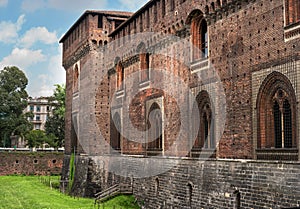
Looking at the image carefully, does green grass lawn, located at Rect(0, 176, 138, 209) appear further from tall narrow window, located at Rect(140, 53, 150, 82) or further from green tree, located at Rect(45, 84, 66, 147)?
green tree, located at Rect(45, 84, 66, 147)

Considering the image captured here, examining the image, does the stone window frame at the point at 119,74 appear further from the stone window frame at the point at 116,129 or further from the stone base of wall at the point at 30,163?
the stone base of wall at the point at 30,163

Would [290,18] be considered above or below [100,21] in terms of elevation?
below

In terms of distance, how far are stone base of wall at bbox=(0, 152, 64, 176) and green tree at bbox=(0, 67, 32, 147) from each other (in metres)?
5.56

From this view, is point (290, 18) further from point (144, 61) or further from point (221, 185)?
point (144, 61)

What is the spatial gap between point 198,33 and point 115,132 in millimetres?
9685

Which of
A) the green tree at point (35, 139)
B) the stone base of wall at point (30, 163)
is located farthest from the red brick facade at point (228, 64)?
the green tree at point (35, 139)

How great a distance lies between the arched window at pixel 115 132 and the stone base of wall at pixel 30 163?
16.4 meters

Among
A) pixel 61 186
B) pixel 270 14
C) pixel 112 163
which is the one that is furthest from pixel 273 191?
pixel 61 186

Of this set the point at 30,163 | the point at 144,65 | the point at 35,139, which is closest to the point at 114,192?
the point at 144,65

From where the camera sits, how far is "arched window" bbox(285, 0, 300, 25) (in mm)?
11781

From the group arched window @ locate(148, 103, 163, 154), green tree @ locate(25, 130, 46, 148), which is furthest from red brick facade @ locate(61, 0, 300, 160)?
green tree @ locate(25, 130, 46, 148)

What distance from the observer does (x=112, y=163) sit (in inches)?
932

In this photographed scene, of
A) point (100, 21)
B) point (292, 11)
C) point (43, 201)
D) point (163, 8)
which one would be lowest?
point (43, 201)

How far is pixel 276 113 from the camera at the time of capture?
1252cm
